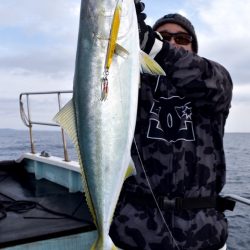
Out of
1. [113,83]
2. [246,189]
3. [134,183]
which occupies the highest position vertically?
[113,83]

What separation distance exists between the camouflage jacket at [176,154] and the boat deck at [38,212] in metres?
1.73

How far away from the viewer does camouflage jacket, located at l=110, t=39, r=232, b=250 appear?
266 cm

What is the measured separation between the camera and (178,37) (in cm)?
314

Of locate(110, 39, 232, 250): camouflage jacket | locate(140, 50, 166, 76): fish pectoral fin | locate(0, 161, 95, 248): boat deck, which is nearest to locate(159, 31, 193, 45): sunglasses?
locate(110, 39, 232, 250): camouflage jacket

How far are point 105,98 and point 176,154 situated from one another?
0.81 meters

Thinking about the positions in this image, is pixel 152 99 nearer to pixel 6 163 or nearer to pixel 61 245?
pixel 61 245

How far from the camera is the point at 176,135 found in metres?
2.77

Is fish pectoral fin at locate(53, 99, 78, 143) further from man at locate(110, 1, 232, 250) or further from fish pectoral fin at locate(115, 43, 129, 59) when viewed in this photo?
man at locate(110, 1, 232, 250)

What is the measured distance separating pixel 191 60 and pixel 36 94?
537 centimetres

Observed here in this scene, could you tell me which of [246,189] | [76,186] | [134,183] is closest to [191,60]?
[134,183]

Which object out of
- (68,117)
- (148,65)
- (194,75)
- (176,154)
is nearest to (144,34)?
(148,65)

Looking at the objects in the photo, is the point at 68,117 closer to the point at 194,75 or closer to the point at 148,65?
the point at 148,65

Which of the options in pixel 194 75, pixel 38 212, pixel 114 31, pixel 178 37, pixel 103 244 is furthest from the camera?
pixel 38 212

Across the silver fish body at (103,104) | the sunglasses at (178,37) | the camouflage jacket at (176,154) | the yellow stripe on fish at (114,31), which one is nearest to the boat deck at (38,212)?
the camouflage jacket at (176,154)
